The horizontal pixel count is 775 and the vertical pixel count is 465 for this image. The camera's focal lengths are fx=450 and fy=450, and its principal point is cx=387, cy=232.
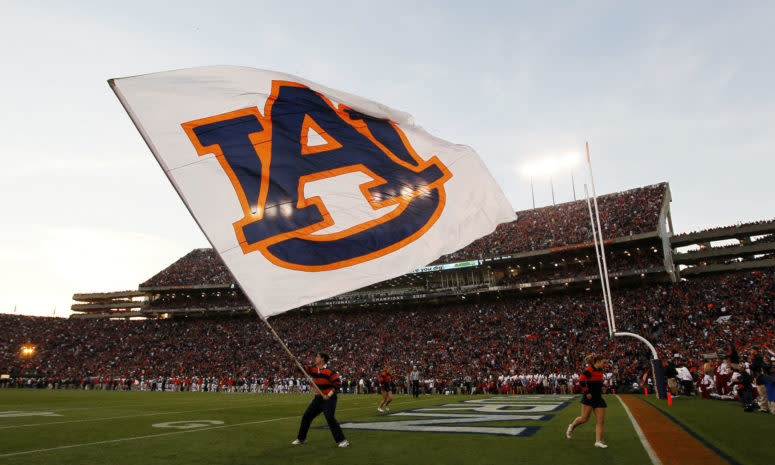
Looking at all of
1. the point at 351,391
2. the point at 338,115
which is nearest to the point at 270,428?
the point at 338,115

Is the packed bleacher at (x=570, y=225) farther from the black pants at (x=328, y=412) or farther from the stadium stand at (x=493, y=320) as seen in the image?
the black pants at (x=328, y=412)

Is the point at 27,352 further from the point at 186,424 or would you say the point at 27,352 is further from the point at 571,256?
the point at 571,256

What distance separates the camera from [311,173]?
19.4 feet

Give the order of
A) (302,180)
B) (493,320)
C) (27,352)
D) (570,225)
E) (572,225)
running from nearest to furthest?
1. (302,180)
2. (493,320)
3. (572,225)
4. (570,225)
5. (27,352)

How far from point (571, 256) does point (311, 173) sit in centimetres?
4255

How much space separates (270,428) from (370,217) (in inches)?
250

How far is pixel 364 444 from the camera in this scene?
7.26 metres

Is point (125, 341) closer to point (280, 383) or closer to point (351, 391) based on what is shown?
point (280, 383)

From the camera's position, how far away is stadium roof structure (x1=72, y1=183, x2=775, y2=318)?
40.2 meters

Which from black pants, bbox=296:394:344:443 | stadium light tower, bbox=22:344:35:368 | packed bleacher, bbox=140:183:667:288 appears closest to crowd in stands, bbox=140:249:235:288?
stadium light tower, bbox=22:344:35:368

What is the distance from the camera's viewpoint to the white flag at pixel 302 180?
16.0 ft

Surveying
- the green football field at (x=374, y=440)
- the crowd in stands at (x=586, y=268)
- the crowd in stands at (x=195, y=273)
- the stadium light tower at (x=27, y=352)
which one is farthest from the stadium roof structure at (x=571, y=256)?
the green football field at (x=374, y=440)

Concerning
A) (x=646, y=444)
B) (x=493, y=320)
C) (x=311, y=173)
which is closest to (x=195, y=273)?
(x=493, y=320)

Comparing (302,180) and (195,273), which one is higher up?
(195,273)
